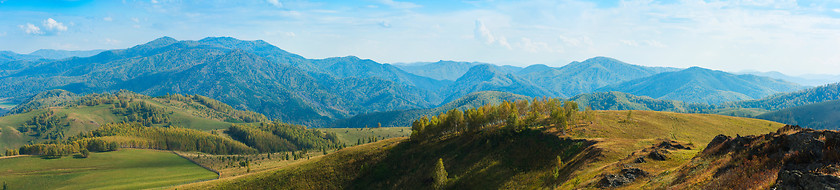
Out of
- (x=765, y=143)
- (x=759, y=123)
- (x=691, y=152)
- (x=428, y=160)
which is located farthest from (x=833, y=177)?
(x=759, y=123)

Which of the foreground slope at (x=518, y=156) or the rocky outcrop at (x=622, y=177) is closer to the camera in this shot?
the rocky outcrop at (x=622, y=177)

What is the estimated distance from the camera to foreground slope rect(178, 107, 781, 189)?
2880 inches

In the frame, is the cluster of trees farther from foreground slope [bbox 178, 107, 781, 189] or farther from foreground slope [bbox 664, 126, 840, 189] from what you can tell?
foreground slope [bbox 664, 126, 840, 189]

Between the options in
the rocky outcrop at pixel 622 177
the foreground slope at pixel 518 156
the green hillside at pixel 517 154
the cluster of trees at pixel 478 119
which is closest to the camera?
the rocky outcrop at pixel 622 177

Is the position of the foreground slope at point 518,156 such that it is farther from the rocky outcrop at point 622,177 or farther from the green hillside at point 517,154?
the rocky outcrop at point 622,177

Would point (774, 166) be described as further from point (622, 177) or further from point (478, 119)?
point (478, 119)

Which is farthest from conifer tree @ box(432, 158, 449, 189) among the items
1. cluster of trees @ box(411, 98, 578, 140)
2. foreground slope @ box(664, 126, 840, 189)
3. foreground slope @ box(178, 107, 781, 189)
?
foreground slope @ box(664, 126, 840, 189)

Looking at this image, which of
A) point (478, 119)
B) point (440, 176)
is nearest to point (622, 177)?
point (440, 176)

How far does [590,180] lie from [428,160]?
234ft

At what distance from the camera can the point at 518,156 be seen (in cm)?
9719

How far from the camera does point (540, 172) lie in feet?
268

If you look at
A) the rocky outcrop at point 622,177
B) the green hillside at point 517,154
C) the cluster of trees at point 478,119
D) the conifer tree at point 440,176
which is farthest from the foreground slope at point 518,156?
the cluster of trees at point 478,119

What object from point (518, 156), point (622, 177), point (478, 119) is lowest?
point (518, 156)

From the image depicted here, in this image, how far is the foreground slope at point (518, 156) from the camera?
73.2m
